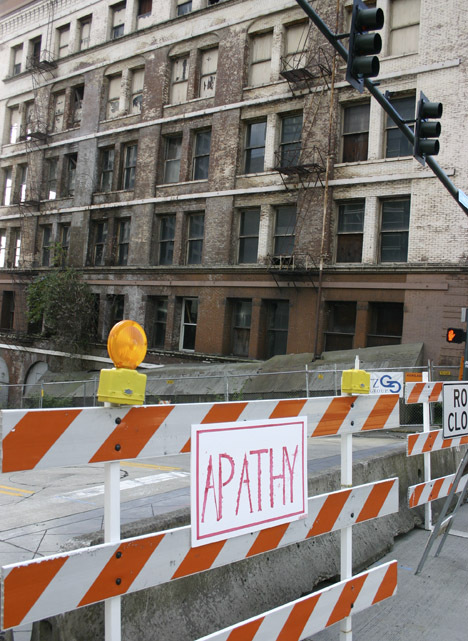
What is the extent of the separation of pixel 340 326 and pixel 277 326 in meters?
2.98

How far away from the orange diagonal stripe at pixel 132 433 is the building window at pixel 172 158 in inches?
1086

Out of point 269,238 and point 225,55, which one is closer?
point 269,238

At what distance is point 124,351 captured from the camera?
2664 mm

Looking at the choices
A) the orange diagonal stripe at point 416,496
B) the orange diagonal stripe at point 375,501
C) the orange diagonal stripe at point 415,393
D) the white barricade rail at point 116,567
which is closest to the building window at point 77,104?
the orange diagonal stripe at point 415,393

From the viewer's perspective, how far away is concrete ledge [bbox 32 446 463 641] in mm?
3104

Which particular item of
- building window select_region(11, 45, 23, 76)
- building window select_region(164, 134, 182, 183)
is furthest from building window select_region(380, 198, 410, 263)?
building window select_region(11, 45, 23, 76)

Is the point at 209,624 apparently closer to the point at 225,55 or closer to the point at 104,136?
the point at 225,55

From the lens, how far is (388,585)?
162 inches

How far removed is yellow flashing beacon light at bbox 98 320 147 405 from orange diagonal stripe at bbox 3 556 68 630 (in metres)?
0.73

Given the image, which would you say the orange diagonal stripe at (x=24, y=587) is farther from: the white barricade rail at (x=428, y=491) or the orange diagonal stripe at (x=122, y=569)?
the white barricade rail at (x=428, y=491)

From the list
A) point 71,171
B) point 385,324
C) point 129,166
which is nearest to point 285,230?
point 385,324

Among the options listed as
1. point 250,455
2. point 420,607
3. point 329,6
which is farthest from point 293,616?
point 329,6

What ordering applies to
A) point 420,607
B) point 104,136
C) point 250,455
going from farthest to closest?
point 104,136
point 420,607
point 250,455

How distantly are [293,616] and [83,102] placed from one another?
115 feet
